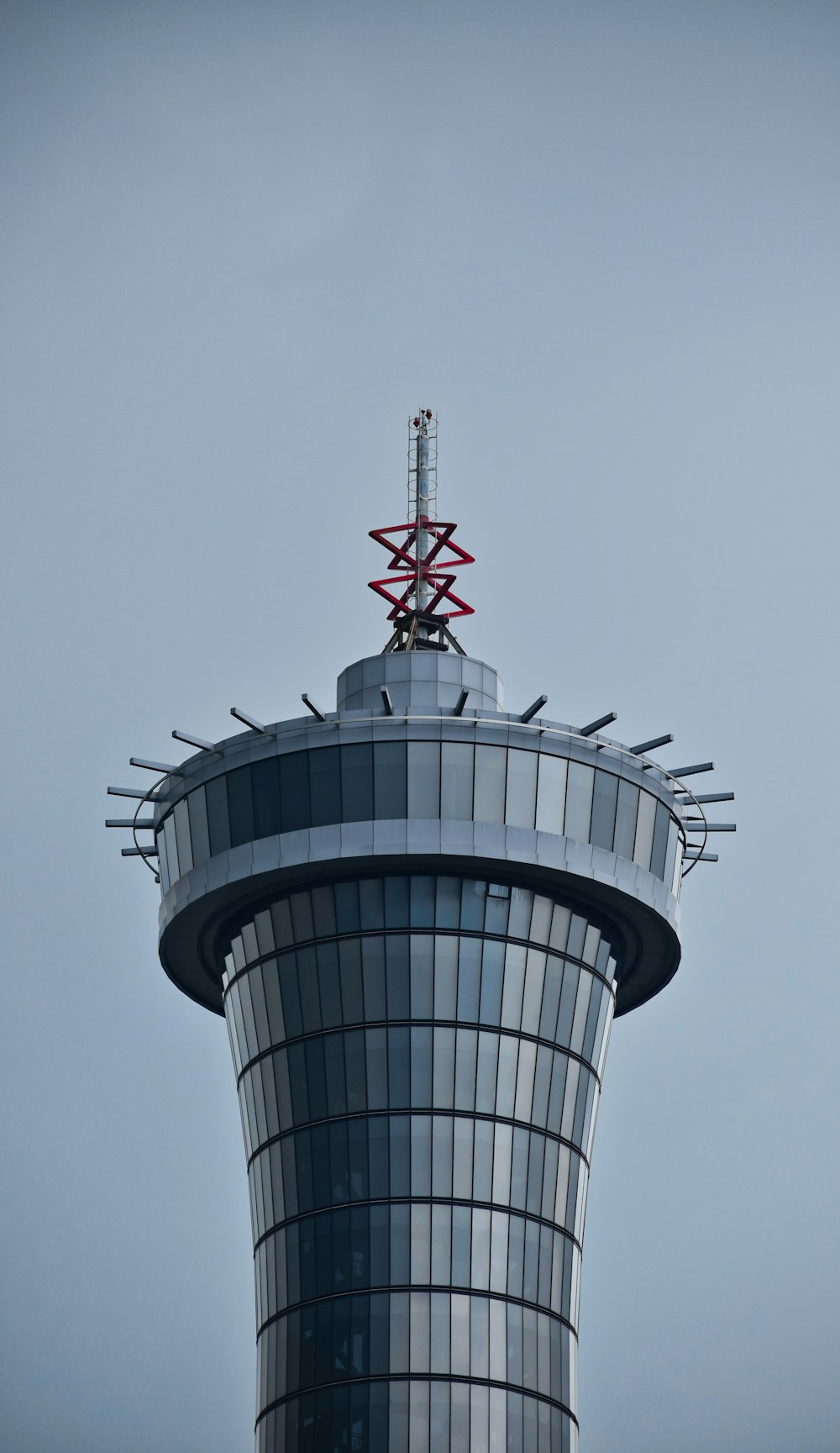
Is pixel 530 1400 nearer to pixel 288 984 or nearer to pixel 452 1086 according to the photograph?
pixel 452 1086

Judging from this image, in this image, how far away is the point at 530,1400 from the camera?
86.7 metres

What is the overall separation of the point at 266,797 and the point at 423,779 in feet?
19.9

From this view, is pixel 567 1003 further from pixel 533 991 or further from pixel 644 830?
pixel 644 830

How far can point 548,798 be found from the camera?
9106 cm

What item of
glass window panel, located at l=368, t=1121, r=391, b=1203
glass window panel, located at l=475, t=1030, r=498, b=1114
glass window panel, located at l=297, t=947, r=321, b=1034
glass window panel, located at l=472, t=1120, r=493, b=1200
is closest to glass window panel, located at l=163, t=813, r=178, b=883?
glass window panel, located at l=297, t=947, r=321, b=1034

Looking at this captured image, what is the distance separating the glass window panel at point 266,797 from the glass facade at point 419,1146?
1.81 m

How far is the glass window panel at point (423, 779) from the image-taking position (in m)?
90.1

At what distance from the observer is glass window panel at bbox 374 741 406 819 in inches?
3548

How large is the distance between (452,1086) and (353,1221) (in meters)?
5.98

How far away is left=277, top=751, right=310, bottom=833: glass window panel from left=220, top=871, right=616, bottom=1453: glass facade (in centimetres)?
71

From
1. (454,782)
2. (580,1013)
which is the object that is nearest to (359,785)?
(454,782)

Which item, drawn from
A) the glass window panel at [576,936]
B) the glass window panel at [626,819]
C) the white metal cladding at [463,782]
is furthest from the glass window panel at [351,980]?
the glass window panel at [626,819]

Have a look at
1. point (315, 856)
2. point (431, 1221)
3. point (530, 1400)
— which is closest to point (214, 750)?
point (315, 856)

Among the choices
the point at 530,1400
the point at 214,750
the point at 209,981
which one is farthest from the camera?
the point at 209,981
